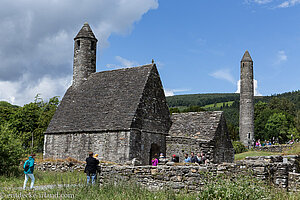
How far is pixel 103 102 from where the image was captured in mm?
25703

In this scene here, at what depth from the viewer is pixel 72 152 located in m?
25.3

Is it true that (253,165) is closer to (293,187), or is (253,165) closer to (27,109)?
(293,187)

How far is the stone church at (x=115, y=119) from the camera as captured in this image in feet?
73.9

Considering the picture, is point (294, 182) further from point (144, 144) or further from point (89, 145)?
point (89, 145)

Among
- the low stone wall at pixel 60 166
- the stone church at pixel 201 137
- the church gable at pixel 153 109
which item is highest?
the church gable at pixel 153 109

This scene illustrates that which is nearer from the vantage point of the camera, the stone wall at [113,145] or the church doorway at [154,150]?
the stone wall at [113,145]

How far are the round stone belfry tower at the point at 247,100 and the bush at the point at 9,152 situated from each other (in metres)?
47.5

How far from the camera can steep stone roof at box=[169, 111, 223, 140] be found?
23.4m

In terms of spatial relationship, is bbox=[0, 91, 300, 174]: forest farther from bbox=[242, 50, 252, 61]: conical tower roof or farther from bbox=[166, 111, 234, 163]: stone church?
bbox=[242, 50, 252, 61]: conical tower roof

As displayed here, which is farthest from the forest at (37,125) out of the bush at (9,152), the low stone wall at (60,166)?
the low stone wall at (60,166)

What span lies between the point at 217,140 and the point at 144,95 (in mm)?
6261

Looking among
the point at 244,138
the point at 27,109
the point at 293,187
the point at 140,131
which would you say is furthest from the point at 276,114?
the point at 293,187

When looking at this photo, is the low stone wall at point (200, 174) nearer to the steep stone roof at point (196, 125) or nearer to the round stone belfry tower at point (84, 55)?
the steep stone roof at point (196, 125)

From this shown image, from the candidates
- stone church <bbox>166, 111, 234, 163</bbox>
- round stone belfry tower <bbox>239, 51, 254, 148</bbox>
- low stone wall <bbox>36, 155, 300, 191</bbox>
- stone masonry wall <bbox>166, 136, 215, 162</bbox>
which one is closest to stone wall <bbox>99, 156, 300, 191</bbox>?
low stone wall <bbox>36, 155, 300, 191</bbox>
